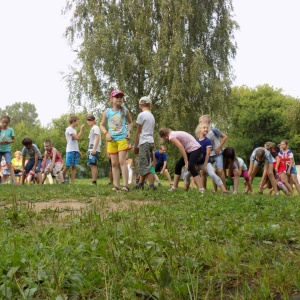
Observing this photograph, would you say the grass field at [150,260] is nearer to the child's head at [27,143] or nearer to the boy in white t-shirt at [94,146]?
the boy in white t-shirt at [94,146]

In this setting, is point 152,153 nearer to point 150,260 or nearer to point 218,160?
point 218,160

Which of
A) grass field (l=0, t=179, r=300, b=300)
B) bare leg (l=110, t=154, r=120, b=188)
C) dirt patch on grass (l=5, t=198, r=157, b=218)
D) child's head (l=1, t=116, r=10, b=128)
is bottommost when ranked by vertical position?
grass field (l=0, t=179, r=300, b=300)

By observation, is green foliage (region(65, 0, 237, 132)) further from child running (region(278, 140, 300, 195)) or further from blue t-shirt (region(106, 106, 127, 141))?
blue t-shirt (region(106, 106, 127, 141))

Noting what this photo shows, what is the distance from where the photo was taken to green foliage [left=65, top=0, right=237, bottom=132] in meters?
23.6

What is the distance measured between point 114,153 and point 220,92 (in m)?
15.2

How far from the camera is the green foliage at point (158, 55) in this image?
23.6m

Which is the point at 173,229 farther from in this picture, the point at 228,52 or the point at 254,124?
the point at 254,124

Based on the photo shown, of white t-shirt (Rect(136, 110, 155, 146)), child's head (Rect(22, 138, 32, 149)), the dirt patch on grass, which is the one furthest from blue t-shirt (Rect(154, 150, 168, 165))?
the dirt patch on grass

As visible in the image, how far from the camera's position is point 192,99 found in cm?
2436

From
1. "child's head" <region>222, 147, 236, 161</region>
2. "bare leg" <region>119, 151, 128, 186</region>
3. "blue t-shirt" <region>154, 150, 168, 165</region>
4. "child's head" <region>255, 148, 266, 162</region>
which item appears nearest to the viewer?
"bare leg" <region>119, 151, 128, 186</region>

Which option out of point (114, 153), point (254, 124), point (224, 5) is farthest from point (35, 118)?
point (114, 153)

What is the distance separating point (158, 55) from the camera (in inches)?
925

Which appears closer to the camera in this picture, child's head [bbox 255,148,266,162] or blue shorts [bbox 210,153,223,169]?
blue shorts [bbox 210,153,223,169]

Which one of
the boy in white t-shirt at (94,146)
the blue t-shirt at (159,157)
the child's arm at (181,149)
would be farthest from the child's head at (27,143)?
the child's arm at (181,149)
